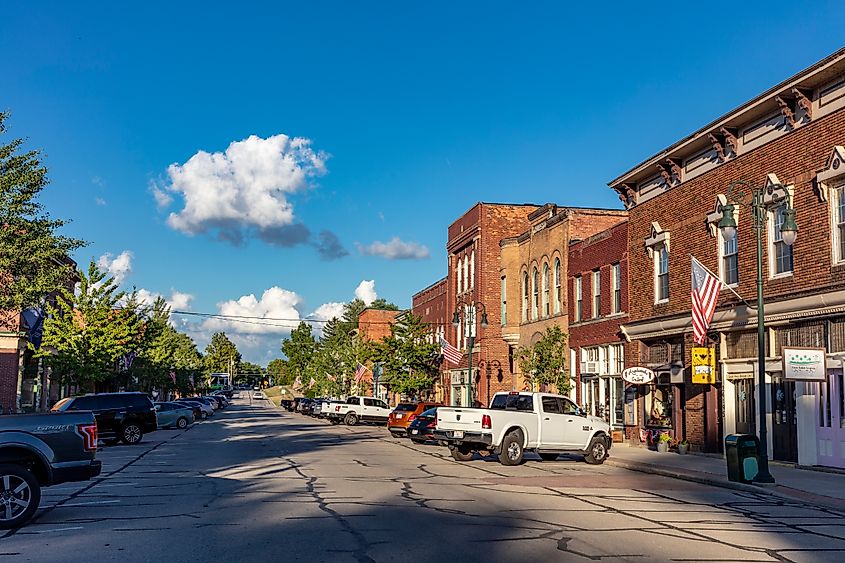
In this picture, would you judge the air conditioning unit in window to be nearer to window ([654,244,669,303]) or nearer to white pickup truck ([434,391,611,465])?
window ([654,244,669,303])

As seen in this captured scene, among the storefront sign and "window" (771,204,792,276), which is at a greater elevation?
"window" (771,204,792,276)

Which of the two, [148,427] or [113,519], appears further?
[148,427]

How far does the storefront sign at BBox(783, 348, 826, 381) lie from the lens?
67.2ft

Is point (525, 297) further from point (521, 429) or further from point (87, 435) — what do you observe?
point (87, 435)

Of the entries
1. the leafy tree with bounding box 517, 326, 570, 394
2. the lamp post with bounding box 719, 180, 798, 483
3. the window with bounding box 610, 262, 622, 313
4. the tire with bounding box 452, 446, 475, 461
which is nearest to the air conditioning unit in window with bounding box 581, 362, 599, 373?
the leafy tree with bounding box 517, 326, 570, 394

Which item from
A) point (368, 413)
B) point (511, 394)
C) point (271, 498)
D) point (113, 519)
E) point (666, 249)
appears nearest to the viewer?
point (113, 519)

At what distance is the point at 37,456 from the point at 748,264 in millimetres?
19855

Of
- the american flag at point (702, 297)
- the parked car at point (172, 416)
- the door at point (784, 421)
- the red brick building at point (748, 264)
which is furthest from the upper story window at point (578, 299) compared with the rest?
the parked car at point (172, 416)

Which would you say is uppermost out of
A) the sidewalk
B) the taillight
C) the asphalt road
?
the taillight

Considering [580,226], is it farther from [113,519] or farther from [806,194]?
[113,519]

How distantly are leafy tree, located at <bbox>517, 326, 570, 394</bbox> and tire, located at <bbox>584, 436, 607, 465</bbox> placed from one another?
10.4 metres

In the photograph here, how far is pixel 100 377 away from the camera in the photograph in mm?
44438

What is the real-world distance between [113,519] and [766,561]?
842cm

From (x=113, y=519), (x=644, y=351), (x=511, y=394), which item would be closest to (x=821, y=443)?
(x=511, y=394)
